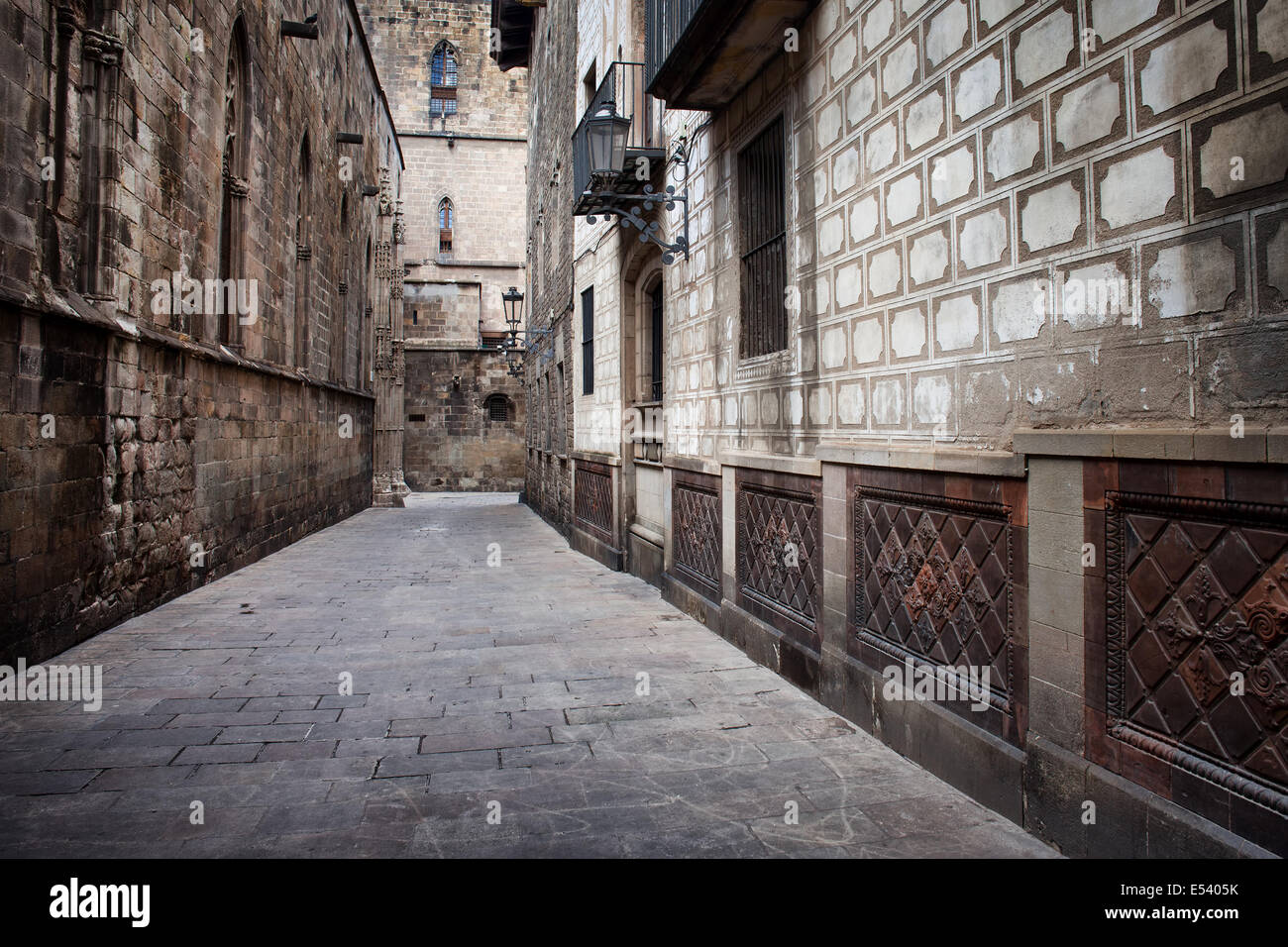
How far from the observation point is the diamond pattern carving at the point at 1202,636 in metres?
2.33

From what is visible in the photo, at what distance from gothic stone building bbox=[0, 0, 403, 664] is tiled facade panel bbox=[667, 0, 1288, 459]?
17.3 feet

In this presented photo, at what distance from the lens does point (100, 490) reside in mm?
6969

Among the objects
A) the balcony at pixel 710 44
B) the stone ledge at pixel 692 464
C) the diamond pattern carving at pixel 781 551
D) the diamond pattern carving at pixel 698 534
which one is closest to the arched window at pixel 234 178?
the stone ledge at pixel 692 464

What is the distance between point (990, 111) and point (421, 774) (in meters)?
3.80

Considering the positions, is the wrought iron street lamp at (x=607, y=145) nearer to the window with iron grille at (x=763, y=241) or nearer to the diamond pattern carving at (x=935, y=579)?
the window with iron grille at (x=763, y=241)

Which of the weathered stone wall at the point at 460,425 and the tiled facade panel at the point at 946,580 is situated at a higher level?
the weathered stone wall at the point at 460,425

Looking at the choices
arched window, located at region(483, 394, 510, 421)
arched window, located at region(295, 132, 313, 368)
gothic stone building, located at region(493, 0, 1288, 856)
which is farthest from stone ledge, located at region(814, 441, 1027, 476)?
arched window, located at region(483, 394, 510, 421)

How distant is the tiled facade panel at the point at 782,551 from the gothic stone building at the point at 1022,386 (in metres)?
0.03

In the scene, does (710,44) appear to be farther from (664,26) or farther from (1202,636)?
(1202,636)

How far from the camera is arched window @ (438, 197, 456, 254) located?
1287 inches

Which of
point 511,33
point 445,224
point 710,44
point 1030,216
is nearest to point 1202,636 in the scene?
point 1030,216

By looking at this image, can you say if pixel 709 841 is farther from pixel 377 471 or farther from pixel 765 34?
pixel 377 471

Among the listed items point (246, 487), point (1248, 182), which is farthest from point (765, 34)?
point (246, 487)

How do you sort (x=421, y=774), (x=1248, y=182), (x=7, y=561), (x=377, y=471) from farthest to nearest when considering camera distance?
1. (x=377, y=471)
2. (x=7, y=561)
3. (x=421, y=774)
4. (x=1248, y=182)
